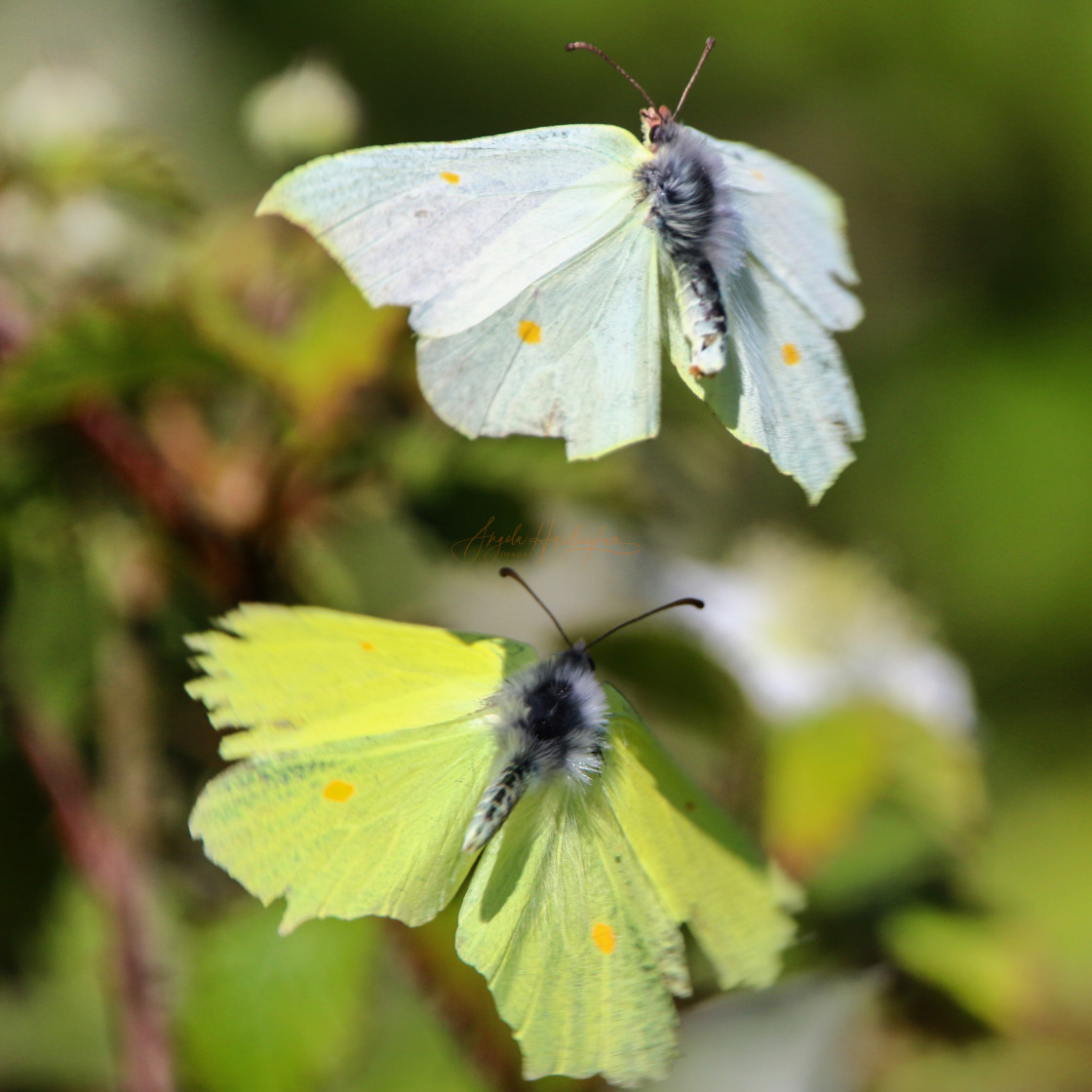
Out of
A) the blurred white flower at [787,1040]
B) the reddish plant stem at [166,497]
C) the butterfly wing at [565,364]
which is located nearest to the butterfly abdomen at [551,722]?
the butterfly wing at [565,364]

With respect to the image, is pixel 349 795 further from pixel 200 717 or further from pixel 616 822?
pixel 200 717

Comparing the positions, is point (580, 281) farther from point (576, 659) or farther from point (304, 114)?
point (304, 114)

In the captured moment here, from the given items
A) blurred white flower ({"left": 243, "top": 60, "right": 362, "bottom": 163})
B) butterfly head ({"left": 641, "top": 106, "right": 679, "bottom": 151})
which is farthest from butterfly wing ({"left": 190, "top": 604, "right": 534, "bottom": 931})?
blurred white flower ({"left": 243, "top": 60, "right": 362, "bottom": 163})

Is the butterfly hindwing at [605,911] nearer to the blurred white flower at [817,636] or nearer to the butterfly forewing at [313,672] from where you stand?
the butterfly forewing at [313,672]

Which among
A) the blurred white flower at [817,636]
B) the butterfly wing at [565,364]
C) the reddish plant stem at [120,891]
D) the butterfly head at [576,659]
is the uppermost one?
the butterfly wing at [565,364]
